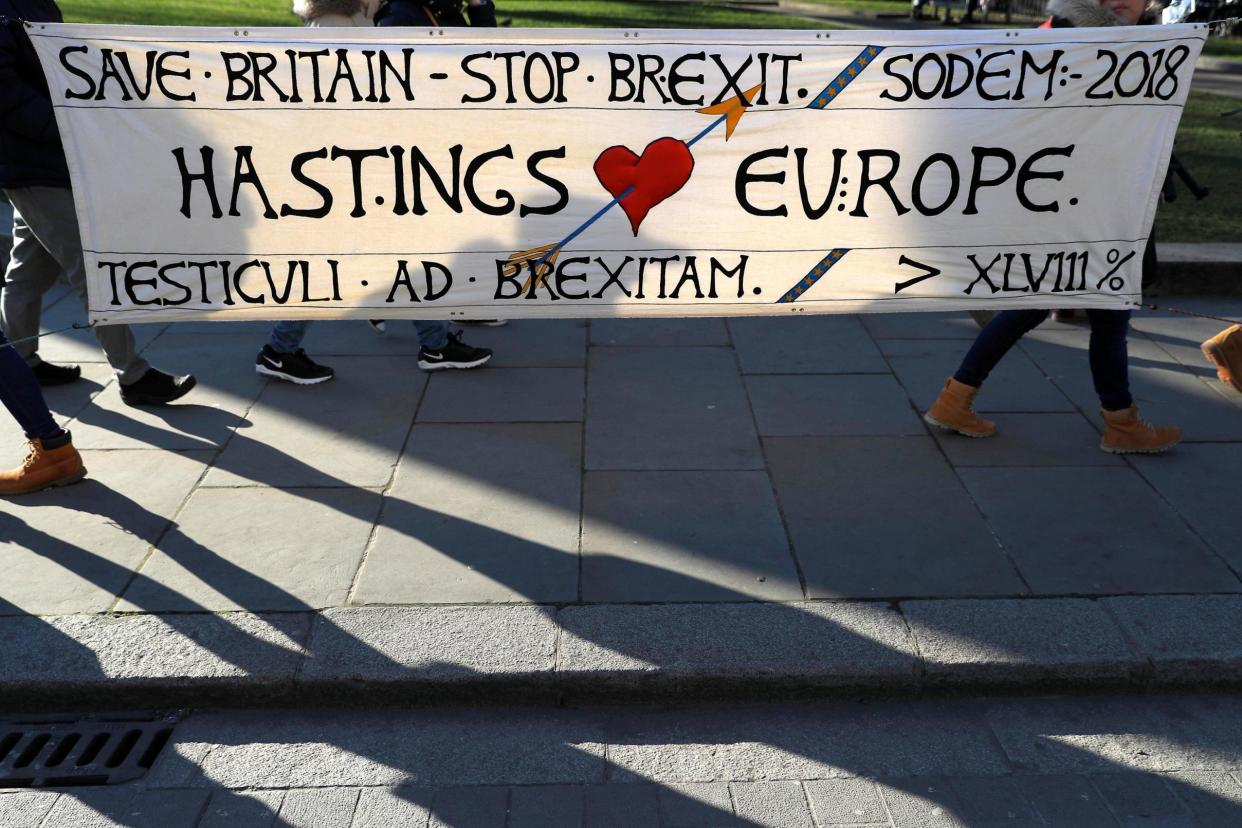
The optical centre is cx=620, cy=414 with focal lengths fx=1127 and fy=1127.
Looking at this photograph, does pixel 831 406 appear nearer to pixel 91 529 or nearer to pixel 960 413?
pixel 960 413

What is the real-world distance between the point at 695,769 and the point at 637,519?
120 centimetres

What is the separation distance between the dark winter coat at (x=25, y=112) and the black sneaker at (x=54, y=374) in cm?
110

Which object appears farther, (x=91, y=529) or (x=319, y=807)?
(x=91, y=529)

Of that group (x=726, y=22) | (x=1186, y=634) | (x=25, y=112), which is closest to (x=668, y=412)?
(x=1186, y=634)

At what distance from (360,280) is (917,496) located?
2.20 m

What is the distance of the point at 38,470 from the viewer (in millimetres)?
4156

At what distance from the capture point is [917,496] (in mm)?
4254

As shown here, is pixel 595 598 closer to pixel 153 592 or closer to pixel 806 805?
pixel 806 805

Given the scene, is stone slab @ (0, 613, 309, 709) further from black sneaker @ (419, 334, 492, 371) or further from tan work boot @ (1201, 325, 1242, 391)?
tan work boot @ (1201, 325, 1242, 391)

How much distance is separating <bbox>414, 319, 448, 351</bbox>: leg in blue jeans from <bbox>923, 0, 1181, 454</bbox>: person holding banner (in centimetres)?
224

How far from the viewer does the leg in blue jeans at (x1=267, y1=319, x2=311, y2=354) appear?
5098 mm

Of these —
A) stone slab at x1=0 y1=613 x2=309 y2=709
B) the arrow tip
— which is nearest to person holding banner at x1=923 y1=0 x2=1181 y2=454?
the arrow tip

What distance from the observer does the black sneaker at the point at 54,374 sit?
5113mm

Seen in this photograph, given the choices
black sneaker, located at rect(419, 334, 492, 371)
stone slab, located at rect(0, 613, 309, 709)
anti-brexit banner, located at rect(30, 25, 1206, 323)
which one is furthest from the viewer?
black sneaker, located at rect(419, 334, 492, 371)
